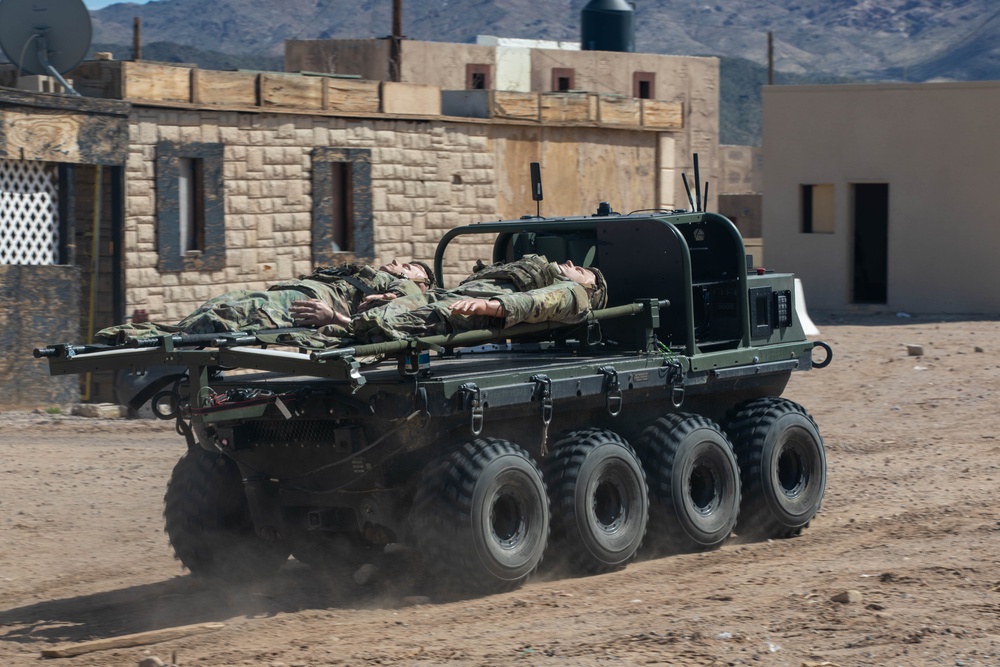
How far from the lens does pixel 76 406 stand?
1512cm

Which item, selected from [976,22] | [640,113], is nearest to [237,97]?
[640,113]

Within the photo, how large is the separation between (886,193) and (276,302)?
64.3ft

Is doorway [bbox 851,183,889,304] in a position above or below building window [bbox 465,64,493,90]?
below

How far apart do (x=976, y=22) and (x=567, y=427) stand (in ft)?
538

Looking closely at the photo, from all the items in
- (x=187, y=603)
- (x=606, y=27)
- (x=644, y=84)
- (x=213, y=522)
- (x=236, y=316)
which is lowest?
(x=187, y=603)

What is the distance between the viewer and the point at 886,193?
2672cm

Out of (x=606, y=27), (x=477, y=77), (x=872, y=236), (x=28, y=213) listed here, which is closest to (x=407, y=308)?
(x=28, y=213)

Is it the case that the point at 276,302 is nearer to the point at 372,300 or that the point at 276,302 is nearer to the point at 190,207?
the point at 372,300

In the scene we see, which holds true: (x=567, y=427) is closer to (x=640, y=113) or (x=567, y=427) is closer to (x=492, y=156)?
(x=492, y=156)

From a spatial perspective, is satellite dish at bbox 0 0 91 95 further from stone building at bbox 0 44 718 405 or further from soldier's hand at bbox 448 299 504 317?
soldier's hand at bbox 448 299 504 317

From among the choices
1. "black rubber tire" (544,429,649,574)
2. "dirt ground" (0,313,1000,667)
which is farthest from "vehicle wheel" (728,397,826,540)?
"black rubber tire" (544,429,649,574)

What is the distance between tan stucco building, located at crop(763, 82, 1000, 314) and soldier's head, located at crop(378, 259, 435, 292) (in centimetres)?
1641

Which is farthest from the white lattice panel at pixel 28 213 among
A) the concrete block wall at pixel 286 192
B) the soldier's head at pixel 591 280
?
the soldier's head at pixel 591 280

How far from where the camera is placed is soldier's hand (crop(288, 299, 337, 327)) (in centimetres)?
849
